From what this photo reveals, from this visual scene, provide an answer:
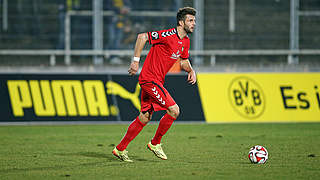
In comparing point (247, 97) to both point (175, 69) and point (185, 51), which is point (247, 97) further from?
point (185, 51)

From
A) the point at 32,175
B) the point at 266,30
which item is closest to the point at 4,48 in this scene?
the point at 266,30

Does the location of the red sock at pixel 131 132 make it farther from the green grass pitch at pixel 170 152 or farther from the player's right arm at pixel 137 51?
the player's right arm at pixel 137 51

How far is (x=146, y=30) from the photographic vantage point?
18.5 m

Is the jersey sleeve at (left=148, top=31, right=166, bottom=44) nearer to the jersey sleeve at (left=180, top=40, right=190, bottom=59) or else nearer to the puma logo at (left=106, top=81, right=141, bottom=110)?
the jersey sleeve at (left=180, top=40, right=190, bottom=59)

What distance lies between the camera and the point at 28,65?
17.7 m

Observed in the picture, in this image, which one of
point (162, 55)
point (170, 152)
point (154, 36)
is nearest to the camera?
point (154, 36)

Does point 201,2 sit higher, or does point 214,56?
point 201,2

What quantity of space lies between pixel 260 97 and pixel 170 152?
17.9 ft

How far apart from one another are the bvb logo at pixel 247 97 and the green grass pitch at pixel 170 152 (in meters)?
0.39

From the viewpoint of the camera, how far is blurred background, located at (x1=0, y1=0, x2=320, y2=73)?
17828 millimetres

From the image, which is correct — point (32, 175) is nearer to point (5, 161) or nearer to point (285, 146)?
point (5, 161)

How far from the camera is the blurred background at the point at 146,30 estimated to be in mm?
17828

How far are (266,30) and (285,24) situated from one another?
56cm

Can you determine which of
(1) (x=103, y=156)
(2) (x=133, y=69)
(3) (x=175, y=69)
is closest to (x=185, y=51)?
(2) (x=133, y=69)
